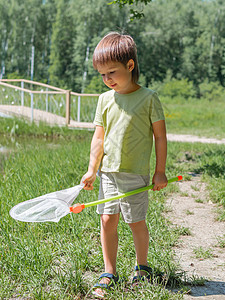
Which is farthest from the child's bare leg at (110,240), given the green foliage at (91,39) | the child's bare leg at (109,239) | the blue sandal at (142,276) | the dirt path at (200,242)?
the green foliage at (91,39)

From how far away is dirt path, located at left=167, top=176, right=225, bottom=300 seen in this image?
205cm

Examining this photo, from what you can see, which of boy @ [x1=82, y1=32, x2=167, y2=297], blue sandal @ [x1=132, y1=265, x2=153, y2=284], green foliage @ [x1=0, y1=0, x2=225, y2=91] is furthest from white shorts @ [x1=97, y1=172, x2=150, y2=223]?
green foliage @ [x1=0, y1=0, x2=225, y2=91]

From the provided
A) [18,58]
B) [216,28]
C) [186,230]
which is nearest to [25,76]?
[18,58]

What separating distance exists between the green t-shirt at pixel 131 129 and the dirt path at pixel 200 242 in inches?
29.6

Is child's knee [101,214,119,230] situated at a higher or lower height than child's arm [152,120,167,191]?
lower

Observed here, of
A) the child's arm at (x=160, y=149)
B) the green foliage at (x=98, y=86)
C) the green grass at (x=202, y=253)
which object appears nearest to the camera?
the child's arm at (x=160, y=149)

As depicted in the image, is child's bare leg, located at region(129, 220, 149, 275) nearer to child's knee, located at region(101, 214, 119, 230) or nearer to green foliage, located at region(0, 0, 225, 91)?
child's knee, located at region(101, 214, 119, 230)

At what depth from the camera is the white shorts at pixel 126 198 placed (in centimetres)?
191

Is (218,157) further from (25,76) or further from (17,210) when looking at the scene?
(25,76)

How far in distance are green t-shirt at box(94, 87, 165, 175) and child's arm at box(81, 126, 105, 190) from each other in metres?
0.08

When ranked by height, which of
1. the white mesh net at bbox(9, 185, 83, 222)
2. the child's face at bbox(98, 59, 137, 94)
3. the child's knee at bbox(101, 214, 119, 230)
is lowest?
the child's knee at bbox(101, 214, 119, 230)

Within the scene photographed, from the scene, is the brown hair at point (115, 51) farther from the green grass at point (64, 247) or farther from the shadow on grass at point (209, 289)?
the shadow on grass at point (209, 289)

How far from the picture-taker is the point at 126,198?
1.91 metres

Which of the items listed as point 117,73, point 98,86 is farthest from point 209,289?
point 98,86
